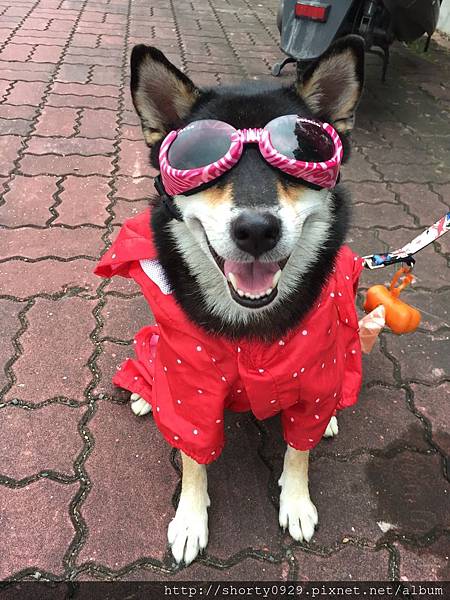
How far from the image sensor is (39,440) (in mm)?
1983

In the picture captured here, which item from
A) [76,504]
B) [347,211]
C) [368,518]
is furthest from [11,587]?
[347,211]

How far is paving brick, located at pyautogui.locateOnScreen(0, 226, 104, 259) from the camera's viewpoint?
292 cm

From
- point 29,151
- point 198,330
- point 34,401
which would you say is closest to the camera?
point 198,330

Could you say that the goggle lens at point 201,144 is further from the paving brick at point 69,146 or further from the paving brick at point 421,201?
the paving brick at point 69,146

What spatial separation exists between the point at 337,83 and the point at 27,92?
14.2 feet

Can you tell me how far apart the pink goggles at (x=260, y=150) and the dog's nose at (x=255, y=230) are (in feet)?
0.57

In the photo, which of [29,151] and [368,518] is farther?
[29,151]

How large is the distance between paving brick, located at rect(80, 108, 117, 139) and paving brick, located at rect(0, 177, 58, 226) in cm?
85

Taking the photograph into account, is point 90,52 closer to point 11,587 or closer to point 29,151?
point 29,151

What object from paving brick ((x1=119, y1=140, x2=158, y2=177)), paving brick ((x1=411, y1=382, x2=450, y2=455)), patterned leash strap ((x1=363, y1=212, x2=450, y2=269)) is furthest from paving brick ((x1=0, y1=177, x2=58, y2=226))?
paving brick ((x1=411, y1=382, x2=450, y2=455))

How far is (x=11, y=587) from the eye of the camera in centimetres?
158

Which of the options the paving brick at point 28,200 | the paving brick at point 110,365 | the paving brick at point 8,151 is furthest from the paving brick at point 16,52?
the paving brick at point 110,365

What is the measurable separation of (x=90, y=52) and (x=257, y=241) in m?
5.76

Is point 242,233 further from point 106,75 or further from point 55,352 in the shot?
point 106,75
